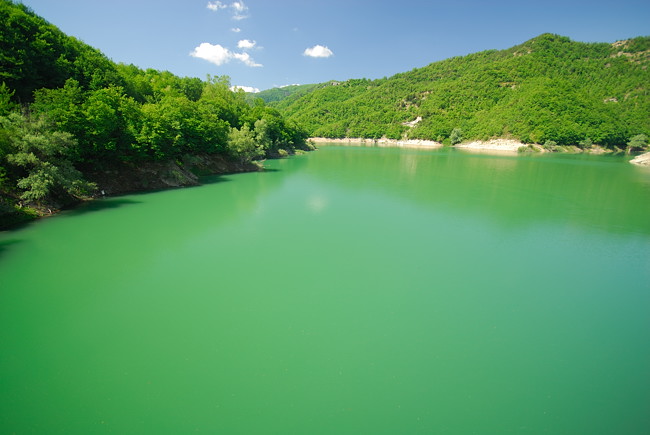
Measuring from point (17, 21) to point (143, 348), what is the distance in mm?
30627

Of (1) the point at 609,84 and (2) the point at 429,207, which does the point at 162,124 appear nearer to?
(2) the point at 429,207

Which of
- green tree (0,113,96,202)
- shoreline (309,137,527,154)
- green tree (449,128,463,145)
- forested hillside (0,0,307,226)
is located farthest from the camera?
green tree (449,128,463,145)

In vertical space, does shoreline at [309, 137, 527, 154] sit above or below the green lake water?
above

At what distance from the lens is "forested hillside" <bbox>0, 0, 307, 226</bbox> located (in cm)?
1539

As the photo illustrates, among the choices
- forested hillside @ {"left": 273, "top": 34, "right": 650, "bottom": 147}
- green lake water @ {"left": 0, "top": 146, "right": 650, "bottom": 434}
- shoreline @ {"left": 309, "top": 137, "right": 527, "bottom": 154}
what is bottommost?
green lake water @ {"left": 0, "top": 146, "right": 650, "bottom": 434}

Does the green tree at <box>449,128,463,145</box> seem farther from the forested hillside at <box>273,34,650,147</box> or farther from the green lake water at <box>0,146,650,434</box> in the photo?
the green lake water at <box>0,146,650,434</box>

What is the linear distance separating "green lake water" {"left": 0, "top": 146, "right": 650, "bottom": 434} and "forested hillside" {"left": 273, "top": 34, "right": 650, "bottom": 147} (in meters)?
107

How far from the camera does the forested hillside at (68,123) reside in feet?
50.5

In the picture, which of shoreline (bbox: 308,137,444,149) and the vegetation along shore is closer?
the vegetation along shore

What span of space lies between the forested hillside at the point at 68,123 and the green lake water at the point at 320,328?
2.52m

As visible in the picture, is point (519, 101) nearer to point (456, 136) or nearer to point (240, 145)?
point (456, 136)

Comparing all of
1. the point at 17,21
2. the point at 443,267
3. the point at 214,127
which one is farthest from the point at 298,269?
the point at 17,21

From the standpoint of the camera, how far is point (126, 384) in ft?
19.4

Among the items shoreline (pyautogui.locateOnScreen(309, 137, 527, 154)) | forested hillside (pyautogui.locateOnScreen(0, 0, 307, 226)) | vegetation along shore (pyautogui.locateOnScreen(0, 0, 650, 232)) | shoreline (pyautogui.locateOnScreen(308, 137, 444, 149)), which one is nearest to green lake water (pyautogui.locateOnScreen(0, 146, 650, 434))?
forested hillside (pyautogui.locateOnScreen(0, 0, 307, 226))
